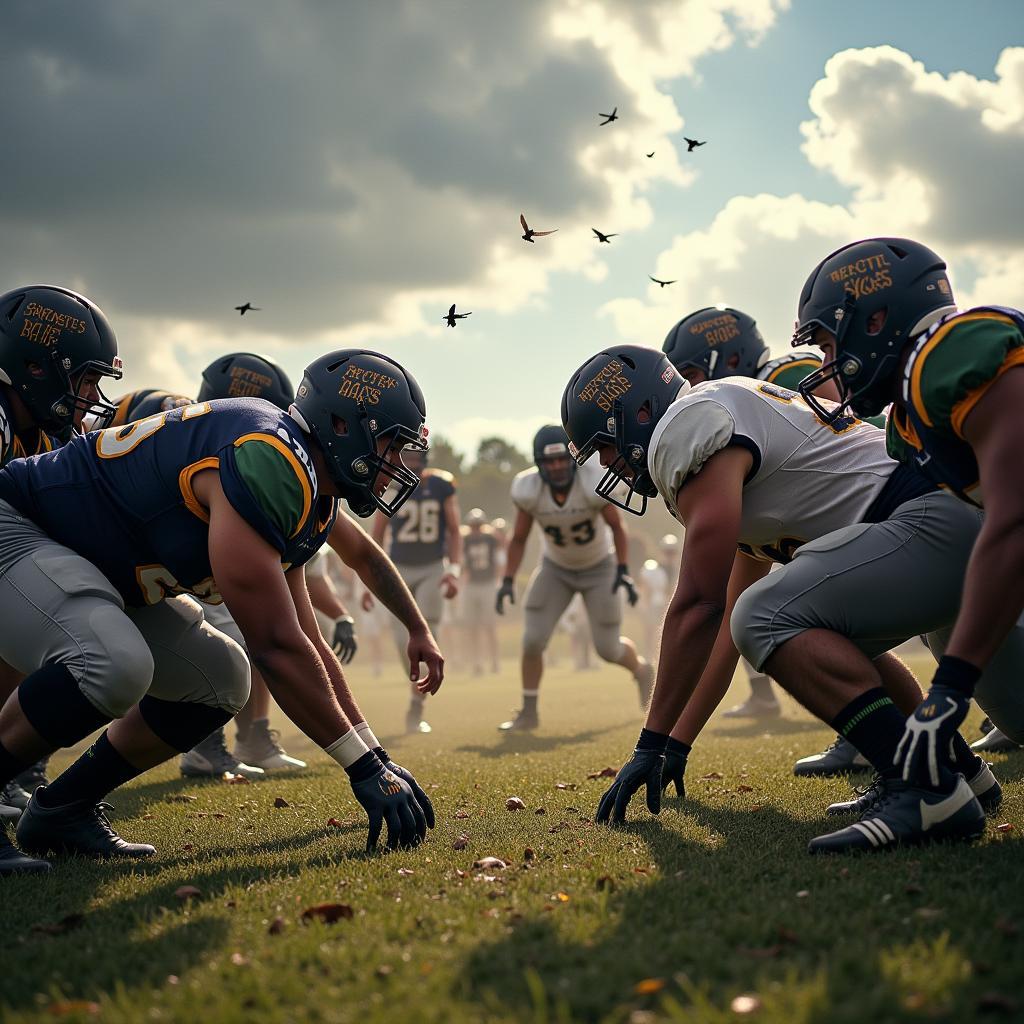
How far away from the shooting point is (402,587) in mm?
4660

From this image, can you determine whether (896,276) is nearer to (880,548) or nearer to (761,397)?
(761,397)

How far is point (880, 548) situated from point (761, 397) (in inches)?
30.5

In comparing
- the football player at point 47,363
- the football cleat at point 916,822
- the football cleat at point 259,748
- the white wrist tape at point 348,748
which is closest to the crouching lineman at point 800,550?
the football cleat at point 916,822

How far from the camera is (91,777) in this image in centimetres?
385

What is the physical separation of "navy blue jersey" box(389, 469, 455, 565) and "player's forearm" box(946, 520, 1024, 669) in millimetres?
8005

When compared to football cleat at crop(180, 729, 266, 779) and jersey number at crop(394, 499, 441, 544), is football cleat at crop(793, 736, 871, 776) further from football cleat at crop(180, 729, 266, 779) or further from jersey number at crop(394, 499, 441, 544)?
jersey number at crop(394, 499, 441, 544)

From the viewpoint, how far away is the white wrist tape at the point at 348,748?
339 cm

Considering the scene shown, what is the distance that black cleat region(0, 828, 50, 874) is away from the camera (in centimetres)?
333

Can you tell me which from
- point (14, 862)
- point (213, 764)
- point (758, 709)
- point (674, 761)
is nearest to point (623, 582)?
point (758, 709)

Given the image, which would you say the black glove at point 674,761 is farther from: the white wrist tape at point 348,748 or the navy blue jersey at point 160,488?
the navy blue jersey at point 160,488

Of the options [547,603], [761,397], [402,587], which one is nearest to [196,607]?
[402,587]

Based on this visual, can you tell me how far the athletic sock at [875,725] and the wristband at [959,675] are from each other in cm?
45

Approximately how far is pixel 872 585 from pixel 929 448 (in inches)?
20.9

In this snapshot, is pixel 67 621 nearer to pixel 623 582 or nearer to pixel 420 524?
pixel 623 582
